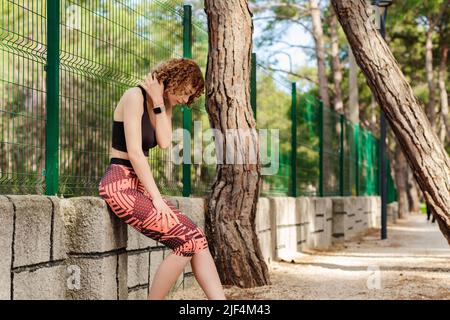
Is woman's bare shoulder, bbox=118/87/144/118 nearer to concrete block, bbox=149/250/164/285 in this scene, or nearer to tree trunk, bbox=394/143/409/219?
concrete block, bbox=149/250/164/285

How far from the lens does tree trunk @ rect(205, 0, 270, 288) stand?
7.90 meters

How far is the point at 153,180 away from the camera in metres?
5.32

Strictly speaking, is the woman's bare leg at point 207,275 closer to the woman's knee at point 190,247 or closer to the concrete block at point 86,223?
the woman's knee at point 190,247

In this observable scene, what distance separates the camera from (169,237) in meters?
5.32

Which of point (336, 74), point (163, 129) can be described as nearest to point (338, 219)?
point (163, 129)

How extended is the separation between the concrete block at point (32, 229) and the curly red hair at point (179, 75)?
3.45 feet

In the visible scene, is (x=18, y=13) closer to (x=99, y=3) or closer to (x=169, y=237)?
(x=99, y=3)

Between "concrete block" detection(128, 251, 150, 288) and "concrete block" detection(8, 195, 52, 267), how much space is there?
1181mm

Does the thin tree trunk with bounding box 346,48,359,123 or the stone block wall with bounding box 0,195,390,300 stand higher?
the thin tree trunk with bounding box 346,48,359,123

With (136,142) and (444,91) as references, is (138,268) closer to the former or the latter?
(136,142)

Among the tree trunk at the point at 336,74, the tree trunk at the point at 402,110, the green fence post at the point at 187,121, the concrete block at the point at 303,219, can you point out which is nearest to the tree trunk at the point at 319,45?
the tree trunk at the point at 336,74

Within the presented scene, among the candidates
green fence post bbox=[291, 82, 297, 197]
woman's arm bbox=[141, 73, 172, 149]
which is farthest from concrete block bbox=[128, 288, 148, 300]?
green fence post bbox=[291, 82, 297, 197]
